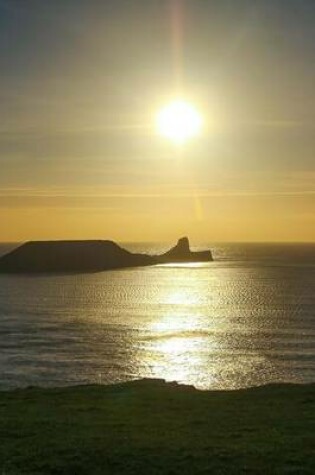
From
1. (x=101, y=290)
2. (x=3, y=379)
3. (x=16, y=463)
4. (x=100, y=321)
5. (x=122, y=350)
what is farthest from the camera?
(x=101, y=290)

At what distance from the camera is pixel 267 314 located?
4660 inches

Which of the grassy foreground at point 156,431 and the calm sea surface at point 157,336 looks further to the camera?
the calm sea surface at point 157,336

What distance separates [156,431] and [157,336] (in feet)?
204

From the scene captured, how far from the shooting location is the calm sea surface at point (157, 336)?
61.2 metres

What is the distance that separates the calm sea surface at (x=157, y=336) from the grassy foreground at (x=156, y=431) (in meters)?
18.5

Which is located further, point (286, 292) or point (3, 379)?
point (286, 292)

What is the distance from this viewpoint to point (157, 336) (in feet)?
292

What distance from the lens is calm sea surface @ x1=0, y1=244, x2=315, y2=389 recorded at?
6125 cm

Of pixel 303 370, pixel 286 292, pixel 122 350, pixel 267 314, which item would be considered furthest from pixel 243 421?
pixel 286 292

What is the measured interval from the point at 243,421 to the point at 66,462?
33.1ft

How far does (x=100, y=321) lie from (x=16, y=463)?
85.8m

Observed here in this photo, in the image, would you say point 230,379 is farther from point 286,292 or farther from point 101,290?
point 101,290

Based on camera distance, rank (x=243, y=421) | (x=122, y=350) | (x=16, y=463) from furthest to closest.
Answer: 1. (x=122, y=350)
2. (x=243, y=421)
3. (x=16, y=463)

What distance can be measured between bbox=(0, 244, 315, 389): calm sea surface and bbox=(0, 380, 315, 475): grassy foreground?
1852cm
